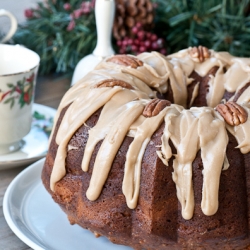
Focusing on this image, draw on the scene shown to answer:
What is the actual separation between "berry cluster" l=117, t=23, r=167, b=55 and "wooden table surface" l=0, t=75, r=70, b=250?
29 centimetres

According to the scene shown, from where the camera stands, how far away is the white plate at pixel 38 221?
1.08 meters

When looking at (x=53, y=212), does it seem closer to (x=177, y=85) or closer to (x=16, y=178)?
(x=16, y=178)

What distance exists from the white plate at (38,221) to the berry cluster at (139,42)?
78cm

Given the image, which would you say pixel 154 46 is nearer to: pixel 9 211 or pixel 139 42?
pixel 139 42

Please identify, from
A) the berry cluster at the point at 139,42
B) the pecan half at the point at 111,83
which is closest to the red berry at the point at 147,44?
the berry cluster at the point at 139,42

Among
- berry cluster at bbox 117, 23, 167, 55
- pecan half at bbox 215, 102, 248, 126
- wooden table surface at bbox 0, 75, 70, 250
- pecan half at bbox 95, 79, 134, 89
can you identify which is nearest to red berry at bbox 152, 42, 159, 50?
berry cluster at bbox 117, 23, 167, 55

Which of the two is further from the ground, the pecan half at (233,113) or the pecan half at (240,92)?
the pecan half at (233,113)

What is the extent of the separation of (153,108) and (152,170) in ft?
0.41

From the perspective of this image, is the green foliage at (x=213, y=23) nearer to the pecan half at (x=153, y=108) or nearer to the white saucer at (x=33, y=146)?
the white saucer at (x=33, y=146)

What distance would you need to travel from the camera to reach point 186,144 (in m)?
0.95

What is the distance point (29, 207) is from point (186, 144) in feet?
1.50

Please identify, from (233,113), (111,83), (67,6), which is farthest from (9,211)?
(67,6)

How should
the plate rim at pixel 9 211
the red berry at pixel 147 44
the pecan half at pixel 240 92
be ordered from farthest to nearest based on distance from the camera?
the red berry at pixel 147 44
the pecan half at pixel 240 92
the plate rim at pixel 9 211

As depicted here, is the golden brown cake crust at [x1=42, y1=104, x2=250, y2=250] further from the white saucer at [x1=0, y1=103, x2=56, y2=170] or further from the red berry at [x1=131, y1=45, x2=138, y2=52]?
the red berry at [x1=131, y1=45, x2=138, y2=52]
